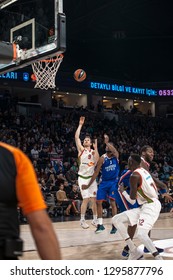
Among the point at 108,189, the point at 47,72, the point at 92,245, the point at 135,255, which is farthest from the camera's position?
the point at 47,72

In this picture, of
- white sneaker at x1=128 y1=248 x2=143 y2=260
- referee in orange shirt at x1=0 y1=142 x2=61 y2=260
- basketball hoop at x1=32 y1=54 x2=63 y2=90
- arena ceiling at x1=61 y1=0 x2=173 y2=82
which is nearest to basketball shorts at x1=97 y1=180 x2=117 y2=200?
white sneaker at x1=128 y1=248 x2=143 y2=260

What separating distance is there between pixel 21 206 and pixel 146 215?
372 cm

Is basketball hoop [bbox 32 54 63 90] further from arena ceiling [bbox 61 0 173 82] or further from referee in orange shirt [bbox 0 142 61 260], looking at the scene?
arena ceiling [bbox 61 0 173 82]

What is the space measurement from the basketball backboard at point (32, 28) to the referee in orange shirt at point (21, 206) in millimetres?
5998

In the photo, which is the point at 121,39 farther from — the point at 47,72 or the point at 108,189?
the point at 108,189

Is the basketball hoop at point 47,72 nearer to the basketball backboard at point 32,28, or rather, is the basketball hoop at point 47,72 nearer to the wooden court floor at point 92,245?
the basketball backboard at point 32,28

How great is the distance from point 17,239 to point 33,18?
7161mm

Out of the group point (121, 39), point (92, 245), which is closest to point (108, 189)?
point (92, 245)

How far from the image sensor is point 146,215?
18.1ft

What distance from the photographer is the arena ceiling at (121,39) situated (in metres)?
25.1

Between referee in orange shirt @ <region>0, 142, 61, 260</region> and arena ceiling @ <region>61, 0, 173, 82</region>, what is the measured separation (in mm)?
22806
